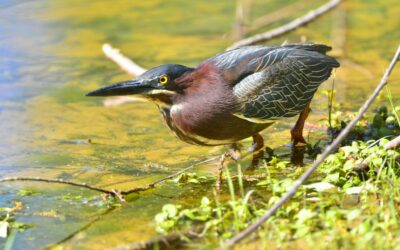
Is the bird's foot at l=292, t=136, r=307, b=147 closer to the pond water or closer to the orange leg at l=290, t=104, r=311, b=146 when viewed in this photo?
the orange leg at l=290, t=104, r=311, b=146

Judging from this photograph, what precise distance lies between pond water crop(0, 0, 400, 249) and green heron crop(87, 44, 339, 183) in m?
0.45

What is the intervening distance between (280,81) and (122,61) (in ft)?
11.2

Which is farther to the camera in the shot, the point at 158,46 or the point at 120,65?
the point at 158,46

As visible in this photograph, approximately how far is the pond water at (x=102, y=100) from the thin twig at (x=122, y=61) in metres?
0.14

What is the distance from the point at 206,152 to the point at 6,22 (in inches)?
225

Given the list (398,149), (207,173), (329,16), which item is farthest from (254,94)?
(329,16)

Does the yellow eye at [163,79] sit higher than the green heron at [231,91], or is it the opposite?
the yellow eye at [163,79]

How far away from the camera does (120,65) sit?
9.69 meters

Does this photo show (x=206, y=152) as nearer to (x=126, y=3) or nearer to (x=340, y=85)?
(x=340, y=85)

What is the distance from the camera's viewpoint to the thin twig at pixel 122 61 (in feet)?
30.1

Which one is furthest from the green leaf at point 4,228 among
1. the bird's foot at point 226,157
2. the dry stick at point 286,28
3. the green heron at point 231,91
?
the dry stick at point 286,28

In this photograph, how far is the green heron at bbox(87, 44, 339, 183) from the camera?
19.7 feet

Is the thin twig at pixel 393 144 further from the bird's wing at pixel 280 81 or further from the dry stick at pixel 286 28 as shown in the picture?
the dry stick at pixel 286 28

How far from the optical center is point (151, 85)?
19.4 feet
